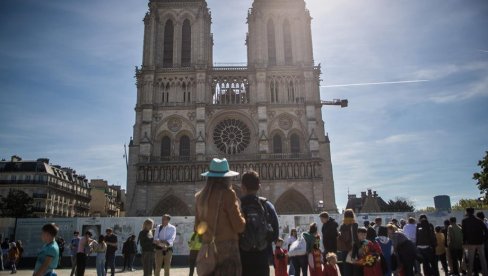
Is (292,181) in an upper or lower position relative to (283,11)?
lower

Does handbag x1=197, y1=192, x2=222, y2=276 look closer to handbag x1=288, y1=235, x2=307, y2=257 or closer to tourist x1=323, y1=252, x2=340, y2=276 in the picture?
tourist x1=323, y1=252, x2=340, y2=276

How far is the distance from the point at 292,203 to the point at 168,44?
64.4 ft

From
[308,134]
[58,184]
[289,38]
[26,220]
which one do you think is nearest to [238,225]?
[26,220]

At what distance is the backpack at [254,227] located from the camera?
388 cm

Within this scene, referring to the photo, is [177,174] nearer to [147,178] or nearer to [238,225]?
[147,178]

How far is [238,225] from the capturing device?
364 cm

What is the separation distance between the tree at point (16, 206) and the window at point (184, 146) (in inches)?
630

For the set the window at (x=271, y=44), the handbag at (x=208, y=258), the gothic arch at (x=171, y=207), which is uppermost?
the window at (x=271, y=44)

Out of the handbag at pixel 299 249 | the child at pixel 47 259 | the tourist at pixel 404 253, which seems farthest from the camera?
the handbag at pixel 299 249

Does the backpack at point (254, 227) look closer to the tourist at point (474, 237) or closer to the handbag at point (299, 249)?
the handbag at point (299, 249)

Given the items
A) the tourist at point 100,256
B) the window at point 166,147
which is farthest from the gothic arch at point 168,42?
the tourist at point 100,256

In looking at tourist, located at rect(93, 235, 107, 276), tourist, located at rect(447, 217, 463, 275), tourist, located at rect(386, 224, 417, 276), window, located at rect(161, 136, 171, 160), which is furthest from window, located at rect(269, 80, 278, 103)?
tourist, located at rect(386, 224, 417, 276)

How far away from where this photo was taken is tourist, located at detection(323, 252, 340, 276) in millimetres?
7273

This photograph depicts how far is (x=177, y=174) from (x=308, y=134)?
478 inches
